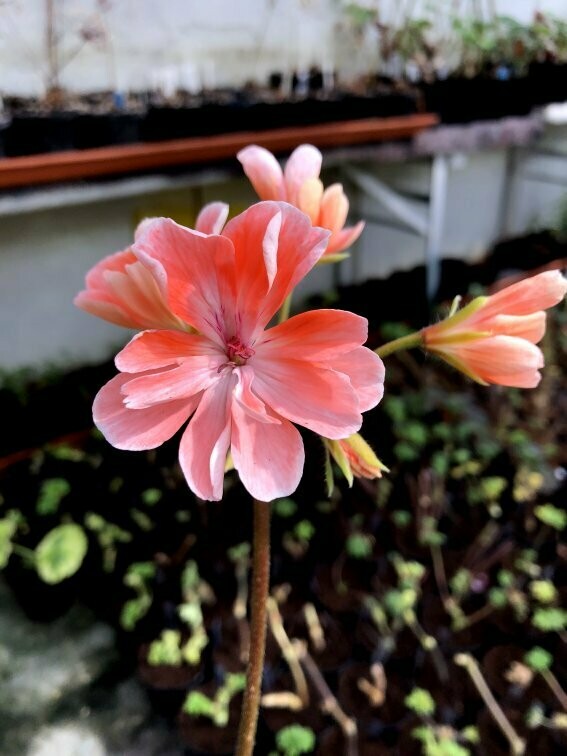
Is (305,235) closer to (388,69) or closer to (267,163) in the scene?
(267,163)

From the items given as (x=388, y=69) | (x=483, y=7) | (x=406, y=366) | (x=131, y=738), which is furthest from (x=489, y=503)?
(x=483, y=7)

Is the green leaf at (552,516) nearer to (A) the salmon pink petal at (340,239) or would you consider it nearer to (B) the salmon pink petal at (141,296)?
(A) the salmon pink petal at (340,239)

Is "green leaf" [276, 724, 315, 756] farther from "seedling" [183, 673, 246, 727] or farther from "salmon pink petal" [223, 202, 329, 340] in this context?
"salmon pink petal" [223, 202, 329, 340]

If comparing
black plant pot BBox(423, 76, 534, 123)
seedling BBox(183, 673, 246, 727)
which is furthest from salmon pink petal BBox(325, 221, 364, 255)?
black plant pot BBox(423, 76, 534, 123)

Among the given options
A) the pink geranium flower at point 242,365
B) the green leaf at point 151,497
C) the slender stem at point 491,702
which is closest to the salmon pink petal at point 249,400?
the pink geranium flower at point 242,365

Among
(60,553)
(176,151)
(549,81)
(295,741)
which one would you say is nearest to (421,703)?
(295,741)
